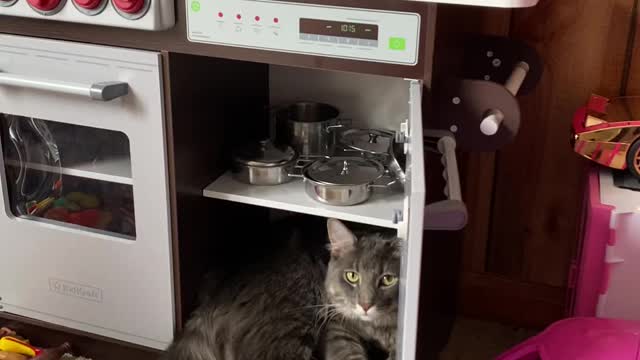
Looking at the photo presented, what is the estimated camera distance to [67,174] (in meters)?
1.71

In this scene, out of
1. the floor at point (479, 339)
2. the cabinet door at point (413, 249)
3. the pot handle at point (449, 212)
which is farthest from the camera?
the floor at point (479, 339)

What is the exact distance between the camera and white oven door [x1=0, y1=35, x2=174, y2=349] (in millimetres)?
1508

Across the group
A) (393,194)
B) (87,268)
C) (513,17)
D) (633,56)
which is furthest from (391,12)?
(87,268)

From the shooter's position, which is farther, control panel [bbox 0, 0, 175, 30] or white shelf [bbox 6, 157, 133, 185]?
white shelf [bbox 6, 157, 133, 185]

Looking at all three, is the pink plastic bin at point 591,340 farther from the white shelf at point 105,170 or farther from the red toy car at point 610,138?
the white shelf at point 105,170

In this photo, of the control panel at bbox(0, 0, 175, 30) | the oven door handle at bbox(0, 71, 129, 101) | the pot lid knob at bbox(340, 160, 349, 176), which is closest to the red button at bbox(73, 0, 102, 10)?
the control panel at bbox(0, 0, 175, 30)

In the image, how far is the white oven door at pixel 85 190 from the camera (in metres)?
1.51

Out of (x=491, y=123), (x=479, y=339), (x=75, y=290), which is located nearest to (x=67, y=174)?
(x=75, y=290)

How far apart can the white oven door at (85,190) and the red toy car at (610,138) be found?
86cm

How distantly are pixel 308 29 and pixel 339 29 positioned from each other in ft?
0.18

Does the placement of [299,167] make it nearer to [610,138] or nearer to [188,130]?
[188,130]

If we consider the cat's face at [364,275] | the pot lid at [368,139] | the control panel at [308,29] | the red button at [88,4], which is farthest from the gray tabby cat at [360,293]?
the red button at [88,4]

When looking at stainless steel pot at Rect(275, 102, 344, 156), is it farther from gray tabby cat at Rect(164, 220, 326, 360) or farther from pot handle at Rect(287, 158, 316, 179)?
gray tabby cat at Rect(164, 220, 326, 360)

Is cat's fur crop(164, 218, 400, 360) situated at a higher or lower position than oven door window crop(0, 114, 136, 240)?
lower
